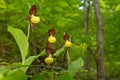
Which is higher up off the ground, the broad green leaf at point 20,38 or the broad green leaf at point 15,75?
the broad green leaf at point 20,38

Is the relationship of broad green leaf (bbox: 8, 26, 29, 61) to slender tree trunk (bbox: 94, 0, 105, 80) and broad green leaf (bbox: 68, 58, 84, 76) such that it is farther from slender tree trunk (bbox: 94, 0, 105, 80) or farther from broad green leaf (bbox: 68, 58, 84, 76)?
slender tree trunk (bbox: 94, 0, 105, 80)

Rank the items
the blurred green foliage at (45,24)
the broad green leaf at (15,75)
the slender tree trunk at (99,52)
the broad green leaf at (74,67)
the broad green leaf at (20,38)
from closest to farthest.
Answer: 1. the broad green leaf at (15,75)
2. the broad green leaf at (20,38)
3. the broad green leaf at (74,67)
4. the blurred green foliage at (45,24)
5. the slender tree trunk at (99,52)

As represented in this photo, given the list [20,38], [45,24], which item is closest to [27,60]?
[20,38]

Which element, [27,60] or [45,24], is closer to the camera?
[27,60]

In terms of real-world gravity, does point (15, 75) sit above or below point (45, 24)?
below

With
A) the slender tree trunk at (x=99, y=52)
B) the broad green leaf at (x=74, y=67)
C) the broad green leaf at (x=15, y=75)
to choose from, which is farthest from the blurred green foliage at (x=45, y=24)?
the broad green leaf at (x=15, y=75)

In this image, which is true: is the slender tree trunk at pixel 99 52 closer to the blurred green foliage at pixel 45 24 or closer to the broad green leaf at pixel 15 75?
the blurred green foliage at pixel 45 24

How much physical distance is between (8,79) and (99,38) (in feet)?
10.4

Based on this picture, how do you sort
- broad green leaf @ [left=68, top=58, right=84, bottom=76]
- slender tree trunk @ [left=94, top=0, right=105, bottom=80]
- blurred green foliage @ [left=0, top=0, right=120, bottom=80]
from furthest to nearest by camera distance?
slender tree trunk @ [left=94, top=0, right=105, bottom=80] < blurred green foliage @ [left=0, top=0, right=120, bottom=80] < broad green leaf @ [left=68, top=58, right=84, bottom=76]

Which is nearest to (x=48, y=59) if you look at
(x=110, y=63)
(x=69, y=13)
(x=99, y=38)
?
(x=99, y=38)

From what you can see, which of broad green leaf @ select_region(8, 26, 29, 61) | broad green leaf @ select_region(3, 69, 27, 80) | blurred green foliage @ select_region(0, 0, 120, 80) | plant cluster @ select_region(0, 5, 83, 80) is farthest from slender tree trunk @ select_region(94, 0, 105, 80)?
broad green leaf @ select_region(3, 69, 27, 80)

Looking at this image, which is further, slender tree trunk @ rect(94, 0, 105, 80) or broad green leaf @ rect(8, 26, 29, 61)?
slender tree trunk @ rect(94, 0, 105, 80)

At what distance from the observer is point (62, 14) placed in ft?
13.4

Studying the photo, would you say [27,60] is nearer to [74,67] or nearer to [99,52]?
[74,67]
